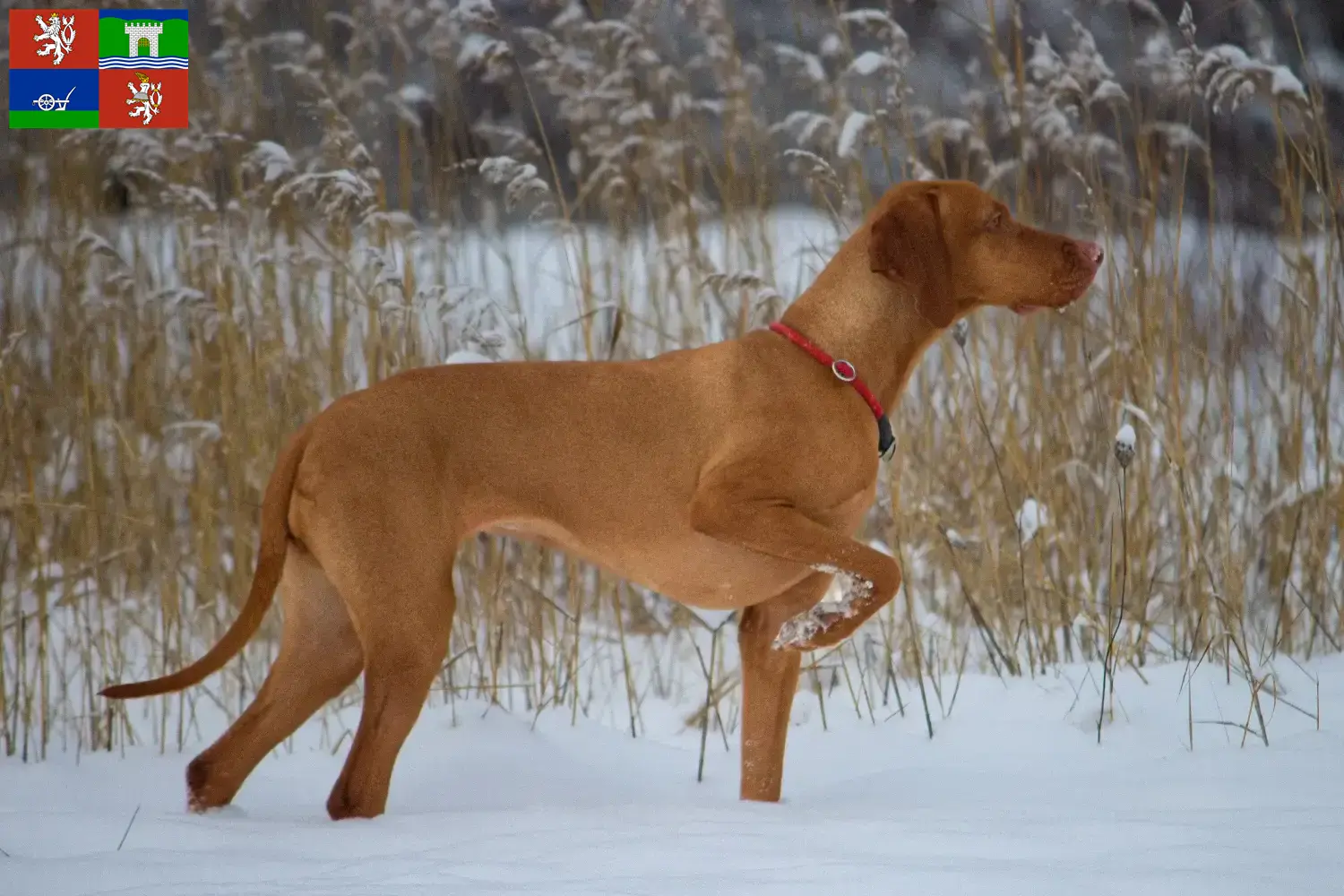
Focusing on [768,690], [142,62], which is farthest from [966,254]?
[142,62]

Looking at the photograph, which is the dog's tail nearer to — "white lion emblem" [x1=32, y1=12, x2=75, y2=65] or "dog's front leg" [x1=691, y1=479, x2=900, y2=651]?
"dog's front leg" [x1=691, y1=479, x2=900, y2=651]

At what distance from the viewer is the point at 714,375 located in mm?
3064

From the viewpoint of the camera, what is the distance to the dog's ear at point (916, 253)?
3002mm

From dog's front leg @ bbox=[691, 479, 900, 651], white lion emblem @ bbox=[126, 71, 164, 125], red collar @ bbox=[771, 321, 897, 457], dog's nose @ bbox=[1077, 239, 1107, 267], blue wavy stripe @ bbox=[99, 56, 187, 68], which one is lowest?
dog's front leg @ bbox=[691, 479, 900, 651]

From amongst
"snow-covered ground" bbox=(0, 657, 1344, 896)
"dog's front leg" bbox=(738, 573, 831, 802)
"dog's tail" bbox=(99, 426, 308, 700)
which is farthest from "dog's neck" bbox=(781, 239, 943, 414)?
"dog's tail" bbox=(99, 426, 308, 700)

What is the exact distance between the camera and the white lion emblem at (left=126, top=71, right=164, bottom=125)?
4.76m

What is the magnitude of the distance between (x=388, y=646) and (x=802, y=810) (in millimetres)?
897

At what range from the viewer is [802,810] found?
2.80 metres

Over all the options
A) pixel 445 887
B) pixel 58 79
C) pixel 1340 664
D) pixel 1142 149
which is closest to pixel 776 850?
pixel 445 887

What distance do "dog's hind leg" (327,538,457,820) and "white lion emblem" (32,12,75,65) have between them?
9.15ft

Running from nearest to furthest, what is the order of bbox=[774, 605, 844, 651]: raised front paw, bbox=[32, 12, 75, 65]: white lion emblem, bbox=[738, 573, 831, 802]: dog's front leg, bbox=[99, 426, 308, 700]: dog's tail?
bbox=[99, 426, 308, 700]: dog's tail → bbox=[774, 605, 844, 651]: raised front paw → bbox=[738, 573, 831, 802]: dog's front leg → bbox=[32, 12, 75, 65]: white lion emblem

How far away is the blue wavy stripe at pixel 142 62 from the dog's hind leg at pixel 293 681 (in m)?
2.54

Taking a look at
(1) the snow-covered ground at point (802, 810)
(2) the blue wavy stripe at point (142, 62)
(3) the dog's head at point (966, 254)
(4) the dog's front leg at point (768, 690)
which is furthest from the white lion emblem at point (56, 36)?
(4) the dog's front leg at point (768, 690)

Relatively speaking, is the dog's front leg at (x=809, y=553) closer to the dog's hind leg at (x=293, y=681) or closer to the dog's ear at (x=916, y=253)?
the dog's ear at (x=916, y=253)
